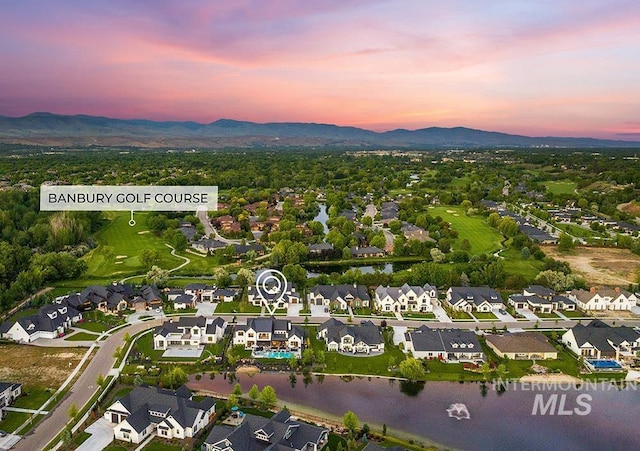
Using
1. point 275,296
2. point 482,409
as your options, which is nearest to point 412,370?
point 482,409

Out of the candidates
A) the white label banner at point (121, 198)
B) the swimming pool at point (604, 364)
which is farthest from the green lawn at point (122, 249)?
the swimming pool at point (604, 364)

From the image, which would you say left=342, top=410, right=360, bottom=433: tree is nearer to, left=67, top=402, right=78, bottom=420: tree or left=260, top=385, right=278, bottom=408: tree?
left=260, top=385, right=278, bottom=408: tree

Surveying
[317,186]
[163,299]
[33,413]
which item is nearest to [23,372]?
[33,413]

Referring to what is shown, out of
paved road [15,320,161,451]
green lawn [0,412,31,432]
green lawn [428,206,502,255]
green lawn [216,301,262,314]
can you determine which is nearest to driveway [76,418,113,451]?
paved road [15,320,161,451]

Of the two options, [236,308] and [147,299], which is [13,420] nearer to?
[147,299]

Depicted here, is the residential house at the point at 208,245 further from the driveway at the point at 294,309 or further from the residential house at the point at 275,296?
the driveway at the point at 294,309

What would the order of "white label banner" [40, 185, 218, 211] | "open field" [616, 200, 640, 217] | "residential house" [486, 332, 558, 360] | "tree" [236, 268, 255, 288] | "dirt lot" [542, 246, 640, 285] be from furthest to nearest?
"open field" [616, 200, 640, 217] < "white label banner" [40, 185, 218, 211] < "dirt lot" [542, 246, 640, 285] < "tree" [236, 268, 255, 288] < "residential house" [486, 332, 558, 360]
